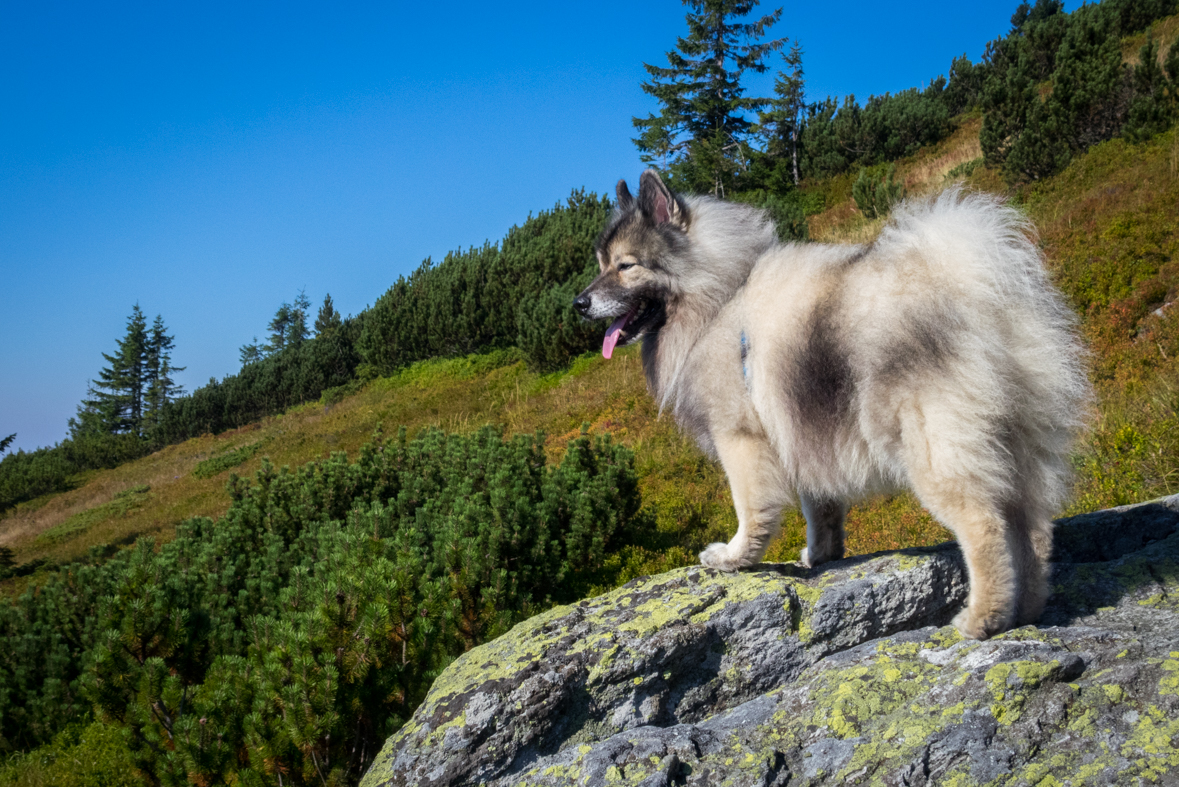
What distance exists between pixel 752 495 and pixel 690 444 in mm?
4956

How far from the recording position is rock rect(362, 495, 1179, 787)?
74.8 inches

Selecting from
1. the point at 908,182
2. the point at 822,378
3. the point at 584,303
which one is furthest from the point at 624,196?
the point at 908,182

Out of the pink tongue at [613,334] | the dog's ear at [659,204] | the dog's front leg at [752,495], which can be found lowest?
the dog's front leg at [752,495]

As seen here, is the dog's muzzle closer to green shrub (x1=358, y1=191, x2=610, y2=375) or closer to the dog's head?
the dog's head

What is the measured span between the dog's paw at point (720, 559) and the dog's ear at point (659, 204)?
1.79 meters

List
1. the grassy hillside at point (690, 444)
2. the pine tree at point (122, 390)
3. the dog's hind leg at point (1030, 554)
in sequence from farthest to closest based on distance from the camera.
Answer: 1. the pine tree at point (122, 390)
2. the grassy hillside at point (690, 444)
3. the dog's hind leg at point (1030, 554)

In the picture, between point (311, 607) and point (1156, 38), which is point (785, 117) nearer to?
point (1156, 38)

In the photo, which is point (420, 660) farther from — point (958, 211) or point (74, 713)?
point (74, 713)

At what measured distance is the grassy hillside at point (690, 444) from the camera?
20.1 ft

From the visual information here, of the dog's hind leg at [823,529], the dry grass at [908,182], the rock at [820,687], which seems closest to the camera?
the rock at [820,687]

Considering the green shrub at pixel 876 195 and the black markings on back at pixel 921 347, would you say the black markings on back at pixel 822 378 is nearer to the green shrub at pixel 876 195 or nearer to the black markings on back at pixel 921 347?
the black markings on back at pixel 921 347

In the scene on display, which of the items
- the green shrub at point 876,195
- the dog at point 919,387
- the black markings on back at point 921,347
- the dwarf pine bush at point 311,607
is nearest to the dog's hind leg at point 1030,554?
the dog at point 919,387

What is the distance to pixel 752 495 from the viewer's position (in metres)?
3.19

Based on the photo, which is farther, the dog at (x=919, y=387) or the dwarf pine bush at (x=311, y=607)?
the dwarf pine bush at (x=311, y=607)
